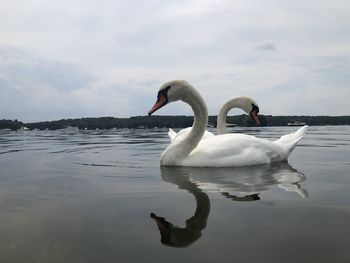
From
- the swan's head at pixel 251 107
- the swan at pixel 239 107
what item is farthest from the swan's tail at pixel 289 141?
the swan's head at pixel 251 107

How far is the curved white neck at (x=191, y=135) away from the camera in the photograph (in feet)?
30.0

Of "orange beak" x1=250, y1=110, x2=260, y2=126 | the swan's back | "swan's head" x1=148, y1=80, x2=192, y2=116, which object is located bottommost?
the swan's back

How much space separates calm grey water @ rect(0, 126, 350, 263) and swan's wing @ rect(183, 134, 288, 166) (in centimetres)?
62

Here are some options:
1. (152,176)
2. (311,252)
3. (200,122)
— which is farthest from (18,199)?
(200,122)

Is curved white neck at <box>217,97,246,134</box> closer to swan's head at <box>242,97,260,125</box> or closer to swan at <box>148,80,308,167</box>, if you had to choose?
swan's head at <box>242,97,260,125</box>

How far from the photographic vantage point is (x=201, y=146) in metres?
9.37

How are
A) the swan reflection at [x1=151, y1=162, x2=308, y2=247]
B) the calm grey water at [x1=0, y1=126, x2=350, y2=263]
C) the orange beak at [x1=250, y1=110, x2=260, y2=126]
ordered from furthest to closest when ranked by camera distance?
the orange beak at [x1=250, y1=110, x2=260, y2=126] → the swan reflection at [x1=151, y1=162, x2=308, y2=247] → the calm grey water at [x1=0, y1=126, x2=350, y2=263]

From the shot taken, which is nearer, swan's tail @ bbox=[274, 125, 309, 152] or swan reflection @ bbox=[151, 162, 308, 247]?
swan reflection @ bbox=[151, 162, 308, 247]

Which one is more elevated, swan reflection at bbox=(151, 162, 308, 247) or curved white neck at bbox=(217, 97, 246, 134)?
curved white neck at bbox=(217, 97, 246, 134)

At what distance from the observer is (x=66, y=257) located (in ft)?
11.1

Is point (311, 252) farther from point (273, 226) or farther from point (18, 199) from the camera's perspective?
point (18, 199)

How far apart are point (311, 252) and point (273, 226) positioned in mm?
738

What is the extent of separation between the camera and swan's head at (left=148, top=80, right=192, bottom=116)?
29.7ft

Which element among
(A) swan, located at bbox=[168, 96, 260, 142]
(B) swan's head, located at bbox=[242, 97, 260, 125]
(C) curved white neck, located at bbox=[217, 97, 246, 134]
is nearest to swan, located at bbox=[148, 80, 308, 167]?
(A) swan, located at bbox=[168, 96, 260, 142]
